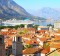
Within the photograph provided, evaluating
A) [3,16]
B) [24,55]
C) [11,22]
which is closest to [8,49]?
[24,55]

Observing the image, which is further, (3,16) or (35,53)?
(3,16)

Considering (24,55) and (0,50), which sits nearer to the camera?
(0,50)

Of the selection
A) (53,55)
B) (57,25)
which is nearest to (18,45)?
(53,55)

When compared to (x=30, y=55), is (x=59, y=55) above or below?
above

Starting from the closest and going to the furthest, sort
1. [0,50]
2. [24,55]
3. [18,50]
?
[0,50] < [18,50] < [24,55]

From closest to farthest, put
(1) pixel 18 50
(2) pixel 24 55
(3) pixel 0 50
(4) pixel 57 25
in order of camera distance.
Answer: (3) pixel 0 50 < (1) pixel 18 50 < (2) pixel 24 55 < (4) pixel 57 25

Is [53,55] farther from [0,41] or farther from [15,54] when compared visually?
[15,54]

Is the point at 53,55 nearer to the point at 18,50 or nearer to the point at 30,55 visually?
the point at 18,50

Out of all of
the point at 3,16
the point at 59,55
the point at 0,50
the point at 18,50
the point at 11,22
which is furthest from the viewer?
the point at 3,16

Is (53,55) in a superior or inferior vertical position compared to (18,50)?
superior
